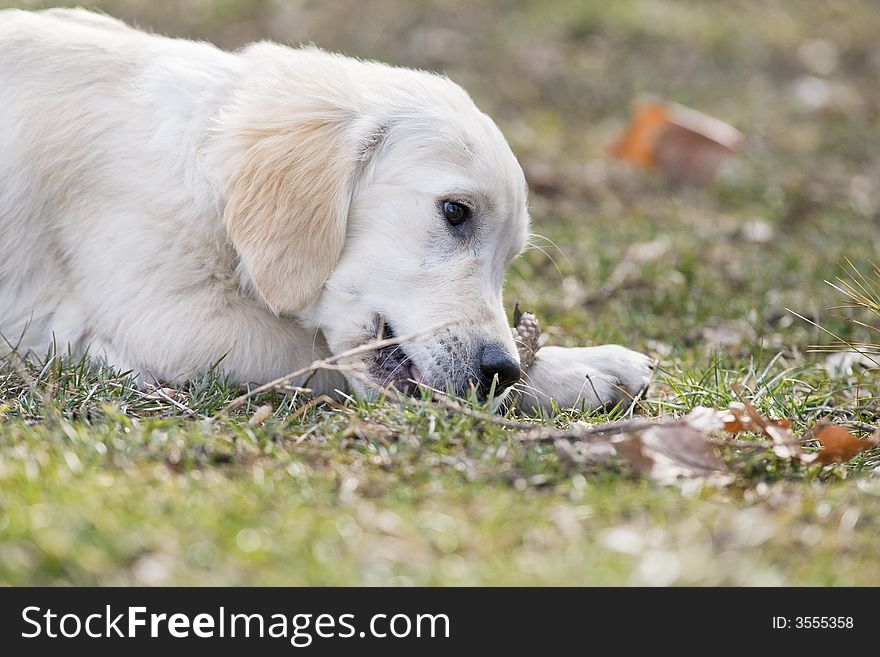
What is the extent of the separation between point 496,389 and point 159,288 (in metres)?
1.07

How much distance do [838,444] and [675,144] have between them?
4242 millimetres

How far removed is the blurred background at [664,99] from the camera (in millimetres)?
4621

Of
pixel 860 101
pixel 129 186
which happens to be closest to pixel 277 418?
pixel 129 186

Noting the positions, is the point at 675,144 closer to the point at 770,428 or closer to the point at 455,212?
the point at 455,212

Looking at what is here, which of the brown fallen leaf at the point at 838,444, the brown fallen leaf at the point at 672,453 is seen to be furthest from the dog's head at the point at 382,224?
the brown fallen leaf at the point at 838,444

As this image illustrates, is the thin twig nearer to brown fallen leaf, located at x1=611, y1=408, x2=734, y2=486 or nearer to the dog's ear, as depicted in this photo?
the dog's ear

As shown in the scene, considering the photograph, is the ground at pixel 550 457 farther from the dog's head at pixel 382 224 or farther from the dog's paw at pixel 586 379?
the dog's head at pixel 382 224

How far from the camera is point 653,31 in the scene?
29.9 ft

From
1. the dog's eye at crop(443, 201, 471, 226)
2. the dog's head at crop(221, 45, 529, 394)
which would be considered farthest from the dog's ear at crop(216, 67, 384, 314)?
the dog's eye at crop(443, 201, 471, 226)

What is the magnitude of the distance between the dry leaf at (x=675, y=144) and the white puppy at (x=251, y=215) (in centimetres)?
353

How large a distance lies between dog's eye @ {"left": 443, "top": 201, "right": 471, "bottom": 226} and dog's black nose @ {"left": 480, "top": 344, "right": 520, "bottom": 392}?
420 millimetres

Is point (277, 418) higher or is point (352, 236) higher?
point (352, 236)

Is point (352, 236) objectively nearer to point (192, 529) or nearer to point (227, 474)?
point (227, 474)
